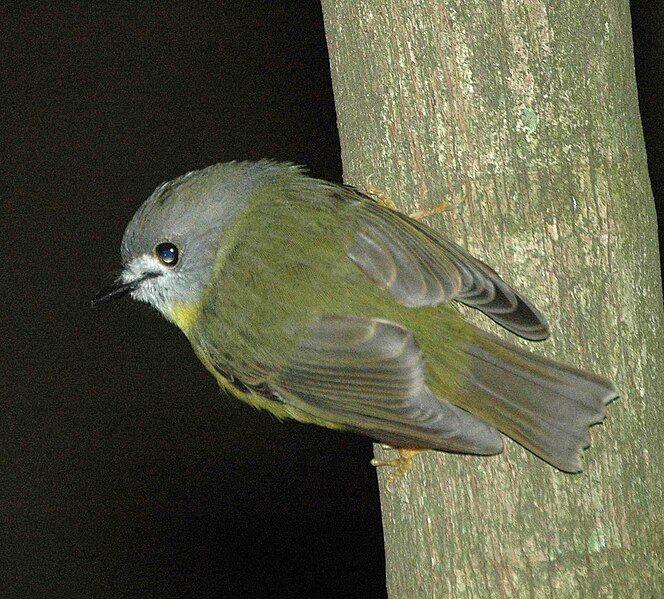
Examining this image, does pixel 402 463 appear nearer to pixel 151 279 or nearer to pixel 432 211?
pixel 432 211

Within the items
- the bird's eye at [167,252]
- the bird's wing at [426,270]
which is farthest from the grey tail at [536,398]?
the bird's eye at [167,252]

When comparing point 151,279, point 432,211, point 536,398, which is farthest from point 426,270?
point 151,279

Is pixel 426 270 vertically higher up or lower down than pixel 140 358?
lower down

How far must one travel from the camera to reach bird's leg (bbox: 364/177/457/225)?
2658 millimetres

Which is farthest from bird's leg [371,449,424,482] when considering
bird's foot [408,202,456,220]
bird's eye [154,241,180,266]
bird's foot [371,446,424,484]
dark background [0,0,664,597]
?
dark background [0,0,664,597]

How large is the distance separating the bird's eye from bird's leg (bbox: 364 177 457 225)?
2.34 feet

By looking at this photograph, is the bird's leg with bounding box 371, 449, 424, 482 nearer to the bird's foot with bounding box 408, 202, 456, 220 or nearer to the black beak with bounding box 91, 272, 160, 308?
the bird's foot with bounding box 408, 202, 456, 220

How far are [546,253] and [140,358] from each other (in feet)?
13.4

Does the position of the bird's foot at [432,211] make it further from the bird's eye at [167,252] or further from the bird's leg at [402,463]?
the bird's eye at [167,252]

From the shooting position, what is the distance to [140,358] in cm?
622

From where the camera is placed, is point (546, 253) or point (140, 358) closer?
point (546, 253)

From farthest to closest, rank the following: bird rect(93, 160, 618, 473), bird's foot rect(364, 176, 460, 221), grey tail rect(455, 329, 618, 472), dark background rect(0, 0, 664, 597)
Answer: dark background rect(0, 0, 664, 597)
bird's foot rect(364, 176, 460, 221)
bird rect(93, 160, 618, 473)
grey tail rect(455, 329, 618, 472)

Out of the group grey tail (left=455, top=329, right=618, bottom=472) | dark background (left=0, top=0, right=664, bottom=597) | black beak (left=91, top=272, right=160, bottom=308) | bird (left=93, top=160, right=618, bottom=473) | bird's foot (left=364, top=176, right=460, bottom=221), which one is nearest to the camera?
grey tail (left=455, top=329, right=618, bottom=472)

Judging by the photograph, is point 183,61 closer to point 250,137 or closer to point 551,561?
point 250,137
